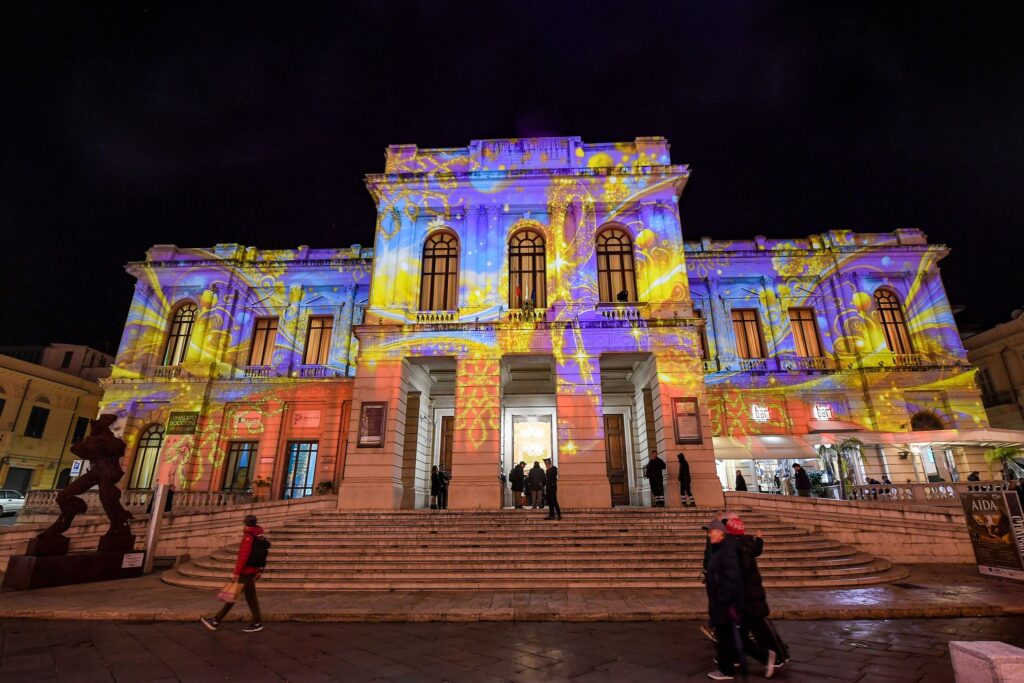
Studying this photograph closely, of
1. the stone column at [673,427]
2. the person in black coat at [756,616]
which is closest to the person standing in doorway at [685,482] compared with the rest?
the stone column at [673,427]

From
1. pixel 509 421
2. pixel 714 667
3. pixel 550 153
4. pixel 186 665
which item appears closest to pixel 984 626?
pixel 714 667

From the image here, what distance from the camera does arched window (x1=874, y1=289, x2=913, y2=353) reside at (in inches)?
968

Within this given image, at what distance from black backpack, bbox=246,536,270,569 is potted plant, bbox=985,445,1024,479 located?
93.3ft

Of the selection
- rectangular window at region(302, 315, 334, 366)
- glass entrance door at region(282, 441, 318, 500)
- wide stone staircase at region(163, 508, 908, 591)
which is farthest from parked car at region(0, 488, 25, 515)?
wide stone staircase at region(163, 508, 908, 591)

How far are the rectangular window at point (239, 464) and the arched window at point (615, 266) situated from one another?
18683mm

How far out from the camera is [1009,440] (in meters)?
18.7

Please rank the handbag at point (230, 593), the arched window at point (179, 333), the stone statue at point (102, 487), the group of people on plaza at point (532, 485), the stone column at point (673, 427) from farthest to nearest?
the arched window at point (179, 333) → the stone column at point (673, 427) → the group of people on plaza at point (532, 485) → the stone statue at point (102, 487) → the handbag at point (230, 593)

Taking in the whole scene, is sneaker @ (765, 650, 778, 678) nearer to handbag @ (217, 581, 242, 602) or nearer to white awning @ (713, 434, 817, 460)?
handbag @ (217, 581, 242, 602)

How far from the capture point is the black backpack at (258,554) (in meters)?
6.97

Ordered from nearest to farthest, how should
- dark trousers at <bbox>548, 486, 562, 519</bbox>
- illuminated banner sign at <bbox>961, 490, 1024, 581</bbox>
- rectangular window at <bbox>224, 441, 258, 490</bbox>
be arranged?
illuminated banner sign at <bbox>961, 490, 1024, 581</bbox> → dark trousers at <bbox>548, 486, 562, 519</bbox> → rectangular window at <bbox>224, 441, 258, 490</bbox>

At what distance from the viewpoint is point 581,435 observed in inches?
652

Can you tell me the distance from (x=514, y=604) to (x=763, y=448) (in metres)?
17.5

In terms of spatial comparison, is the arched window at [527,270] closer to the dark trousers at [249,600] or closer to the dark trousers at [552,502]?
the dark trousers at [552,502]

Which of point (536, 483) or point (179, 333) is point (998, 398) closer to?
point (536, 483)
